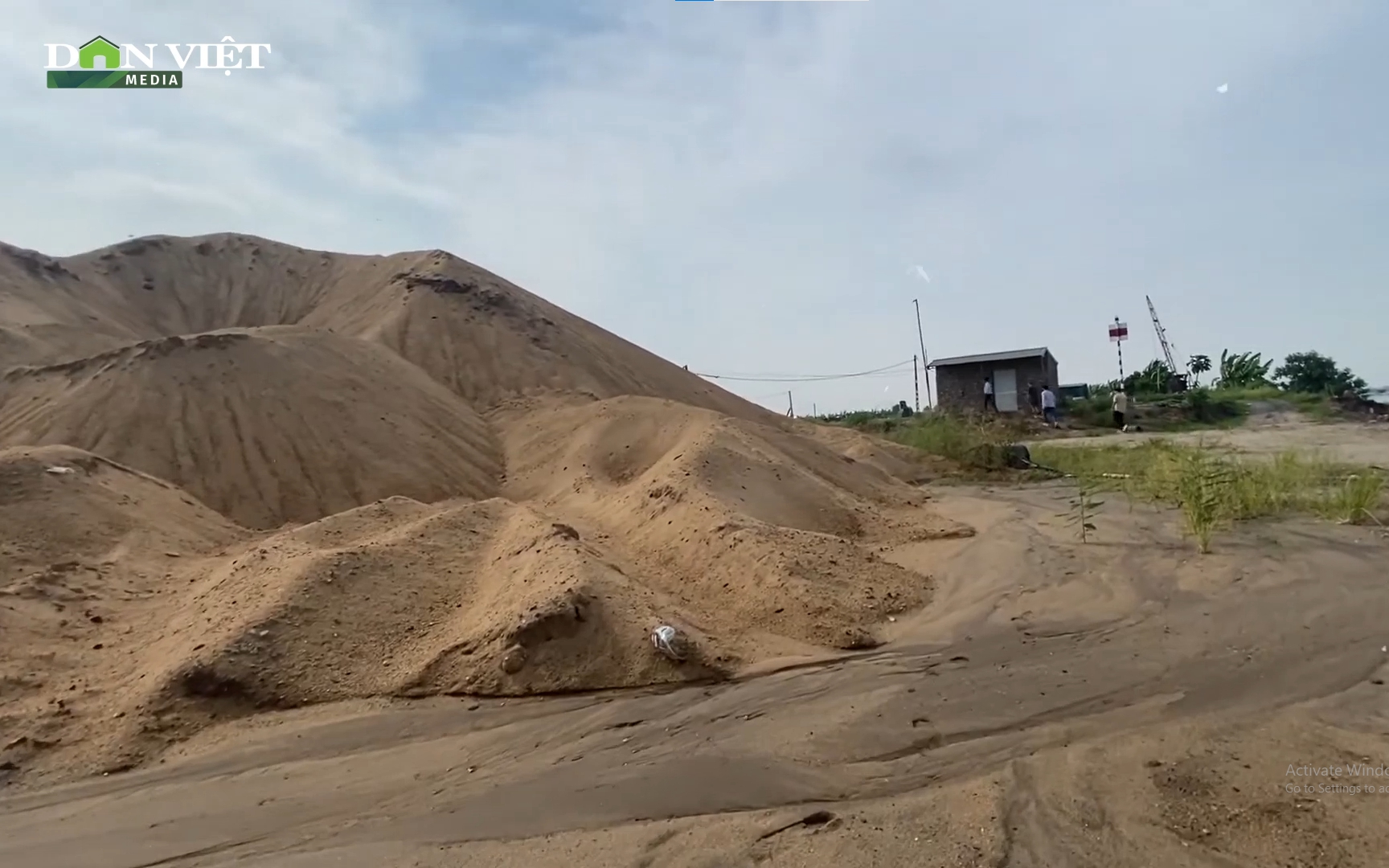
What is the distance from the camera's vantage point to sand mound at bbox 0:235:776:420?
619 inches

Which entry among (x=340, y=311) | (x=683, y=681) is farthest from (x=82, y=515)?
(x=340, y=311)

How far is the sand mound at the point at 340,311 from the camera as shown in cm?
1572

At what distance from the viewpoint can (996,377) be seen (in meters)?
23.9

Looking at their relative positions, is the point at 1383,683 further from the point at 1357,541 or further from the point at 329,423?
the point at 329,423

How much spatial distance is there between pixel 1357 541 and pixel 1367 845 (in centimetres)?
459

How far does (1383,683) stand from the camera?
376cm

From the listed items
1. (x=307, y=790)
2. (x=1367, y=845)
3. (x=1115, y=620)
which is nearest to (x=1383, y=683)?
(x=1115, y=620)

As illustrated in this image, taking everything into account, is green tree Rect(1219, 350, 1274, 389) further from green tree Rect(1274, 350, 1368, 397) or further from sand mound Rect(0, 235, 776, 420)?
sand mound Rect(0, 235, 776, 420)

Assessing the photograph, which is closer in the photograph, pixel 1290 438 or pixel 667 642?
pixel 667 642

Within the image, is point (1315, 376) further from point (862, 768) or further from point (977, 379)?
point (862, 768)

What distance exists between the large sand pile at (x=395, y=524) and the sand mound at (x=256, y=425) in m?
0.04

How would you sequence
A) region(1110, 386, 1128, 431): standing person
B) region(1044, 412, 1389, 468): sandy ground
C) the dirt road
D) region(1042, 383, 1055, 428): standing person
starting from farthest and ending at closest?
region(1042, 383, 1055, 428): standing person < region(1110, 386, 1128, 431): standing person < region(1044, 412, 1389, 468): sandy ground < the dirt road

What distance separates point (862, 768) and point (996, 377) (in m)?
22.2

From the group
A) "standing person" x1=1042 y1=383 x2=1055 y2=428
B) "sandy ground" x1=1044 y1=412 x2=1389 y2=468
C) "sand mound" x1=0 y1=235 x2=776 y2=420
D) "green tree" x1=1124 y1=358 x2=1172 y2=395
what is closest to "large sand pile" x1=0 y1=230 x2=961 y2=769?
"sand mound" x1=0 y1=235 x2=776 y2=420
